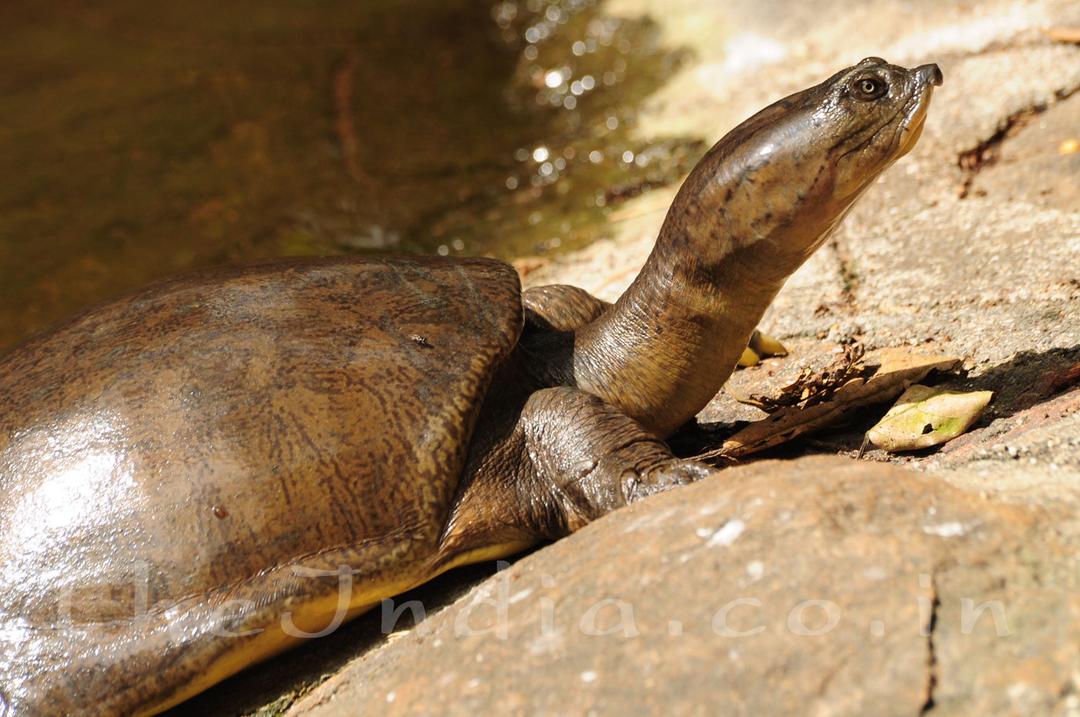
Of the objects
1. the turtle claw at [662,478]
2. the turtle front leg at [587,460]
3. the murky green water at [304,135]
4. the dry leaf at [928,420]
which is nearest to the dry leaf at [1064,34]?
the murky green water at [304,135]

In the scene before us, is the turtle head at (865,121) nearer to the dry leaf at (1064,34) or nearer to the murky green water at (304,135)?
the murky green water at (304,135)

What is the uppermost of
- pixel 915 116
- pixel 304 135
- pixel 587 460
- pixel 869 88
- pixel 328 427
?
pixel 304 135

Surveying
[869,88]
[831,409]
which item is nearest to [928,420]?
[831,409]

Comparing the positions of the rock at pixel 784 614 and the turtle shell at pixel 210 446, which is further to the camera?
the turtle shell at pixel 210 446

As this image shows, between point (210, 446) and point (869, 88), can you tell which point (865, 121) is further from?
point (210, 446)

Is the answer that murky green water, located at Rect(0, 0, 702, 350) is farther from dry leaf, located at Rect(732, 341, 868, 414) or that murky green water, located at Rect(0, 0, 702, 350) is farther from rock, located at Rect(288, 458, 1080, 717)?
rock, located at Rect(288, 458, 1080, 717)

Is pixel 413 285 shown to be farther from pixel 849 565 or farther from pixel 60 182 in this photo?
pixel 60 182
